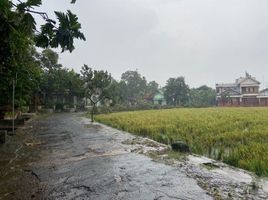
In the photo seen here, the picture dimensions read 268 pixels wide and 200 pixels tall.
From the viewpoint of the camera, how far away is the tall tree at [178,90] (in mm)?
51062

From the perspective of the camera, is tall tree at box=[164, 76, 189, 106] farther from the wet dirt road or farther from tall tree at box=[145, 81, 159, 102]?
the wet dirt road

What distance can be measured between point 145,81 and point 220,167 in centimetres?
5870

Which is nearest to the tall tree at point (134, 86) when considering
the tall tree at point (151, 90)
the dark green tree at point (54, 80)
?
the tall tree at point (151, 90)

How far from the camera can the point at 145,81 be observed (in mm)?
63531

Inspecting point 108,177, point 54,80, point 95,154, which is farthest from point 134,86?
→ point 108,177

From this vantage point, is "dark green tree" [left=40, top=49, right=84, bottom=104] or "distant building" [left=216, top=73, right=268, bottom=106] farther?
"distant building" [left=216, top=73, right=268, bottom=106]

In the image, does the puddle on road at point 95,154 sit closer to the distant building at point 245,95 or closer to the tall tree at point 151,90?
the distant building at point 245,95

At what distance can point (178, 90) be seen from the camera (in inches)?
2025

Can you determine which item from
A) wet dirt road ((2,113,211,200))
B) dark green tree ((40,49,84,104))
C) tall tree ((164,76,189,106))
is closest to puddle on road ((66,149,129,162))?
wet dirt road ((2,113,211,200))

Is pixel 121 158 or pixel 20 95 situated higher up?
pixel 20 95

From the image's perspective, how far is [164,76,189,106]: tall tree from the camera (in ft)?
168

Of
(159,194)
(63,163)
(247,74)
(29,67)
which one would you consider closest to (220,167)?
(159,194)

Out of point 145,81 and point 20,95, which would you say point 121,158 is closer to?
point 20,95

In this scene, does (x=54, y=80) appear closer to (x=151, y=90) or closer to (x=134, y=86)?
(x=134, y=86)
